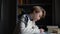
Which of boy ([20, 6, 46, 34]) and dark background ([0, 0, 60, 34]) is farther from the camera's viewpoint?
dark background ([0, 0, 60, 34])

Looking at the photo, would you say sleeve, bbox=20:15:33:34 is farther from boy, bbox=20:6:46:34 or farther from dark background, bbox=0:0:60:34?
dark background, bbox=0:0:60:34

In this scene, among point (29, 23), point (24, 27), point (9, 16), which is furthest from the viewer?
point (9, 16)

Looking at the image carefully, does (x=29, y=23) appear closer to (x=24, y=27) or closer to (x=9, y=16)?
(x=24, y=27)

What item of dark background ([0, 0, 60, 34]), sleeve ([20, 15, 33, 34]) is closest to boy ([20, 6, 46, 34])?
sleeve ([20, 15, 33, 34])

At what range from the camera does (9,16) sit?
262 centimetres

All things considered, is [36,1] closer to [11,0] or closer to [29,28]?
[11,0]

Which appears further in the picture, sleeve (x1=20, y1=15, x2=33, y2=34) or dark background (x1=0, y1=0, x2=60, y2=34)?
dark background (x1=0, y1=0, x2=60, y2=34)

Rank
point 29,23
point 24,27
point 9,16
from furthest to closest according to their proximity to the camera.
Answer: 1. point 9,16
2. point 29,23
3. point 24,27

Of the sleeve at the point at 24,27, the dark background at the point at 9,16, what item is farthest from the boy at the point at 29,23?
the dark background at the point at 9,16

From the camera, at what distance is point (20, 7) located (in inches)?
104

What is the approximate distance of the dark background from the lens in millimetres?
2574

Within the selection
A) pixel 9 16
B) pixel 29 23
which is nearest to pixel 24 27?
pixel 29 23

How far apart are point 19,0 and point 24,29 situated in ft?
3.18

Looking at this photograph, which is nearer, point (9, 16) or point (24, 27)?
point (24, 27)
